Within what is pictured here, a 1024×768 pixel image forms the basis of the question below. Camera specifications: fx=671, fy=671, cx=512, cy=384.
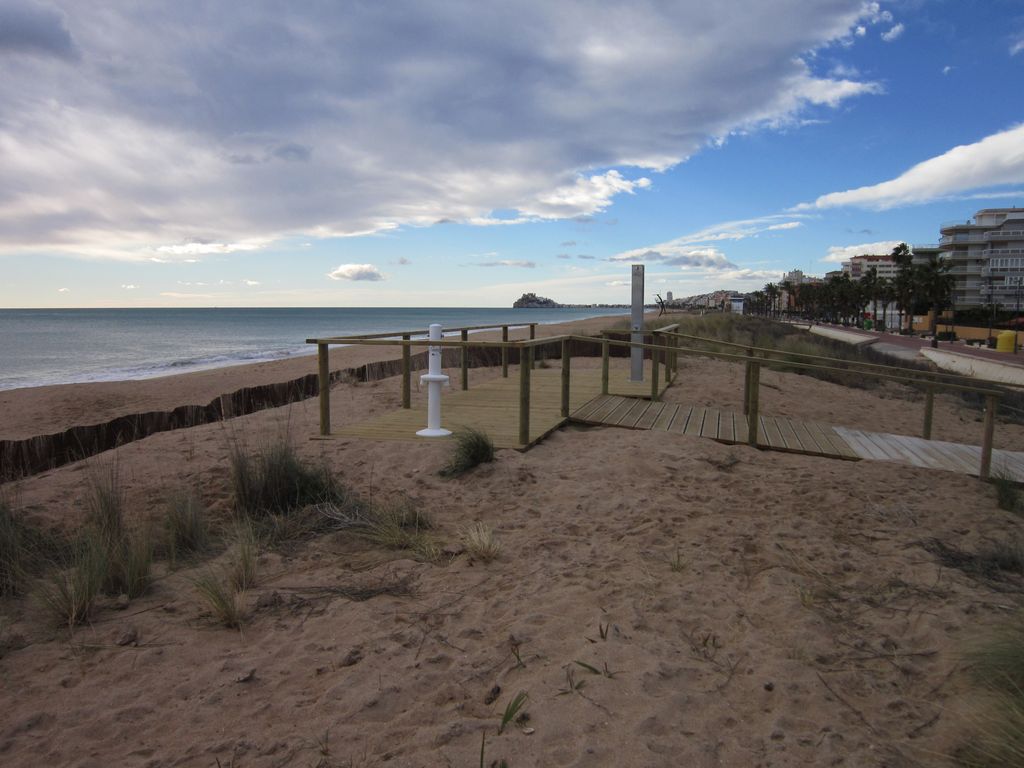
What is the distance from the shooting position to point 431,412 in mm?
7109

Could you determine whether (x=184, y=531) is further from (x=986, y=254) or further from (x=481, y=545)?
(x=986, y=254)

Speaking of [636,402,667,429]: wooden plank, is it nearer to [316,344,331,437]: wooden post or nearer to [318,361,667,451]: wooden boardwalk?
[318,361,667,451]: wooden boardwalk

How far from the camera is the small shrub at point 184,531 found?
4137mm

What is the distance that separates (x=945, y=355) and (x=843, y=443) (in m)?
26.7

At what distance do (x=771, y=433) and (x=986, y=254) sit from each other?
112 meters

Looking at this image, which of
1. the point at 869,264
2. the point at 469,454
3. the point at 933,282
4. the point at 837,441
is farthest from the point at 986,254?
the point at 469,454

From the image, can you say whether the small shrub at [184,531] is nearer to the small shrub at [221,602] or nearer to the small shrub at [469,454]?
the small shrub at [221,602]

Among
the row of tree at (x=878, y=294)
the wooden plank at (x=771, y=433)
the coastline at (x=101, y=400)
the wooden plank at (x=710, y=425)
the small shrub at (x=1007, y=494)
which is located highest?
the row of tree at (x=878, y=294)

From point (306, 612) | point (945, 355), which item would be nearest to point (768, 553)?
point (306, 612)

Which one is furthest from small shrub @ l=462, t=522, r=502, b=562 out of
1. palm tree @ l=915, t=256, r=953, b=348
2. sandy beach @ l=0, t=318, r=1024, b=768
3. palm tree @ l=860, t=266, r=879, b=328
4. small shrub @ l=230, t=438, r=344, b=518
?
palm tree @ l=860, t=266, r=879, b=328

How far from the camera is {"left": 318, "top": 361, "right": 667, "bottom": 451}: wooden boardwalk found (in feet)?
23.6

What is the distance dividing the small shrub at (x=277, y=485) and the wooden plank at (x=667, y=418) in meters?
3.85

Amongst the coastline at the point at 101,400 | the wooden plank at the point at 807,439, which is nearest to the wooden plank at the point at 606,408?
the wooden plank at the point at 807,439

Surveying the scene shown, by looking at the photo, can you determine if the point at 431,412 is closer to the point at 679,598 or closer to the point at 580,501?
the point at 580,501
